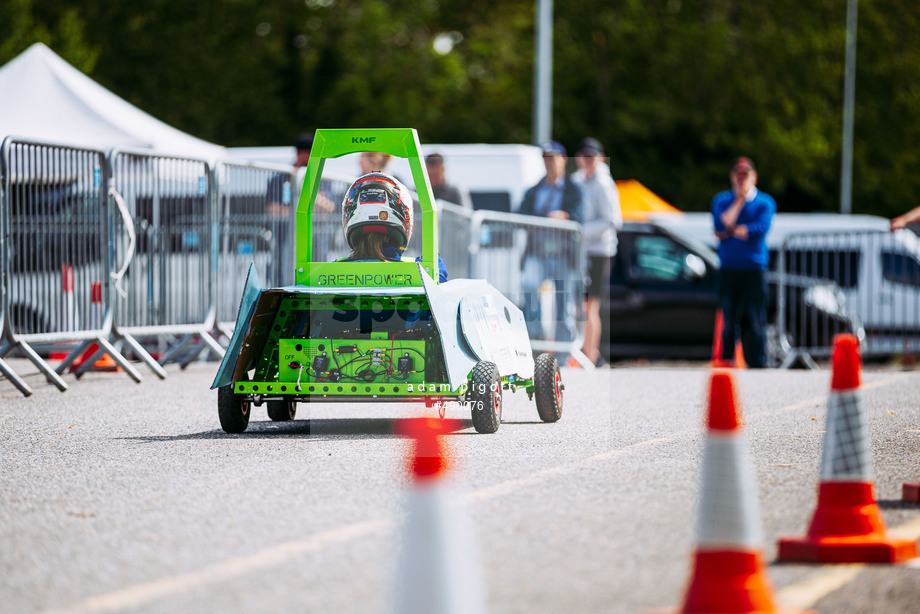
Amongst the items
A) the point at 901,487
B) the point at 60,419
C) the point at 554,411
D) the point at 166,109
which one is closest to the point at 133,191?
the point at 60,419

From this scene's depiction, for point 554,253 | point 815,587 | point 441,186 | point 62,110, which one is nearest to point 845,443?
point 815,587

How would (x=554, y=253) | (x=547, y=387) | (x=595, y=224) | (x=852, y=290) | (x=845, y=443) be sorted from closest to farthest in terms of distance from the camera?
(x=845, y=443) < (x=547, y=387) < (x=554, y=253) < (x=595, y=224) < (x=852, y=290)

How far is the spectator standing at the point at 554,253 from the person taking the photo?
16469 millimetres

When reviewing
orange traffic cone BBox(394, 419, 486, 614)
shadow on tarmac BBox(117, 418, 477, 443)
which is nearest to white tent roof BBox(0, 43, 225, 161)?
shadow on tarmac BBox(117, 418, 477, 443)

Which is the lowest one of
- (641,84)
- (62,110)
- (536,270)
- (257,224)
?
(536,270)

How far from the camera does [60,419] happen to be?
1003cm

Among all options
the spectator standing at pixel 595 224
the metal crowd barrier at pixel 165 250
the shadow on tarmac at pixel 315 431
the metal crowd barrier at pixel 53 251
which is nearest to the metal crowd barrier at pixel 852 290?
the spectator standing at pixel 595 224

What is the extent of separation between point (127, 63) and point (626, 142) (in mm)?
13922

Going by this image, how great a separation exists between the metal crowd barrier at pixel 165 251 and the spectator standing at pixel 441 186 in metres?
2.70

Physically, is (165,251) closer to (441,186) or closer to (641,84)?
(441,186)

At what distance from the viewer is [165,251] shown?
46.9 ft

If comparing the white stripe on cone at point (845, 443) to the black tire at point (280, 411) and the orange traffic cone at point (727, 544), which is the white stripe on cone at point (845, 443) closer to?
the orange traffic cone at point (727, 544)

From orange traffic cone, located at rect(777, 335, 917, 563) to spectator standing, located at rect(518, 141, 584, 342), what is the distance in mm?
10663

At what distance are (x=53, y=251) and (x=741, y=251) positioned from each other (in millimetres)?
7060
